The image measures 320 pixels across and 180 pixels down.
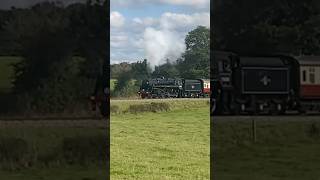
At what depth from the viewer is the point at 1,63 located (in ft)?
22.7

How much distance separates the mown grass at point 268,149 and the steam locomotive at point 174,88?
15.2 m

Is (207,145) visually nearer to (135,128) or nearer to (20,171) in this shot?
(135,128)

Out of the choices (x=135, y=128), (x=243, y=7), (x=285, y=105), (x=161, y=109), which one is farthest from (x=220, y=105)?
(x=161, y=109)

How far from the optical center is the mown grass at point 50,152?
6754 millimetres

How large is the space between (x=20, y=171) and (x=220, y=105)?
3.80 meters

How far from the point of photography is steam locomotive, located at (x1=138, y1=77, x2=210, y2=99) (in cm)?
2419

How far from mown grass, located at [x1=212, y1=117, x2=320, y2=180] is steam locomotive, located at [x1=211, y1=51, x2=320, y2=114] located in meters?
0.28

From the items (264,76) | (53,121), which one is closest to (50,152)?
(53,121)

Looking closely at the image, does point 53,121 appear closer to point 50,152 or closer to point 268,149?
point 50,152

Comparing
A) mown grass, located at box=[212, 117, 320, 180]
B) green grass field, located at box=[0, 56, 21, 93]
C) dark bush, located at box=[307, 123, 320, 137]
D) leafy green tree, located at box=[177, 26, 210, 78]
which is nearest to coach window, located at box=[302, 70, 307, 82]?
mown grass, located at box=[212, 117, 320, 180]

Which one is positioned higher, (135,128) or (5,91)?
(5,91)

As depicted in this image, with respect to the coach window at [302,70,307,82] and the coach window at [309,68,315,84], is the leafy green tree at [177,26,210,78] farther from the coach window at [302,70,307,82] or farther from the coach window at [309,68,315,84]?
the coach window at [309,68,315,84]

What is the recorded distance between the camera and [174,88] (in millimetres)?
27516

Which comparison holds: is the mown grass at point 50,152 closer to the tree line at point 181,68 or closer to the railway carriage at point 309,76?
the railway carriage at point 309,76
